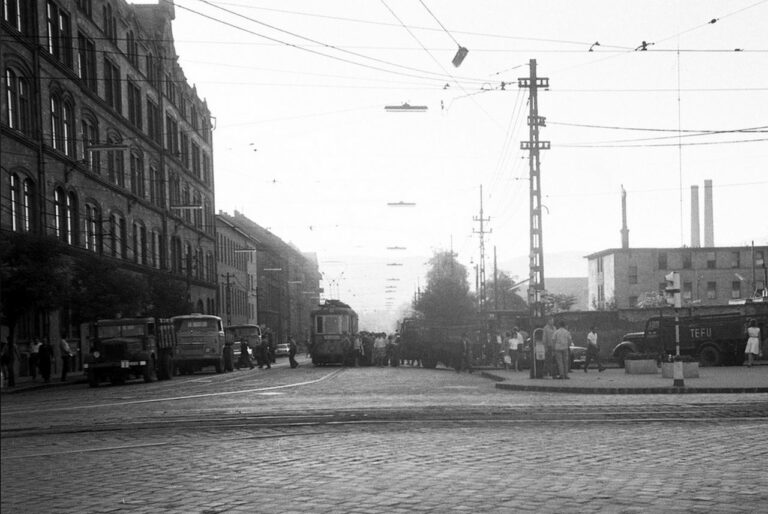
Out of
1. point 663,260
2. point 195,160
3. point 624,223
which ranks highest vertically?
point 195,160

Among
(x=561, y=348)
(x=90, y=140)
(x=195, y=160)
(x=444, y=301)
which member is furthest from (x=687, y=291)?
(x=561, y=348)

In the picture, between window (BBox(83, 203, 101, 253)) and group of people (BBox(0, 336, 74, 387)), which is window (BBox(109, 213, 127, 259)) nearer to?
window (BBox(83, 203, 101, 253))

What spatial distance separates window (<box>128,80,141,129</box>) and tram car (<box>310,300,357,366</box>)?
16.9 meters

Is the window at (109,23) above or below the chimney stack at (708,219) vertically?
above

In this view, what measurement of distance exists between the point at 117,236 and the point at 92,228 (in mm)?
5552

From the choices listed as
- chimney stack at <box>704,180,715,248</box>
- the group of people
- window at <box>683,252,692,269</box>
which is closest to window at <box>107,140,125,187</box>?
the group of people

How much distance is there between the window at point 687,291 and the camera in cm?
9775

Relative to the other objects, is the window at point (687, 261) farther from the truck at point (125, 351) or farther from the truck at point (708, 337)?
the truck at point (125, 351)

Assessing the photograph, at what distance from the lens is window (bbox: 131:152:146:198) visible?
178ft

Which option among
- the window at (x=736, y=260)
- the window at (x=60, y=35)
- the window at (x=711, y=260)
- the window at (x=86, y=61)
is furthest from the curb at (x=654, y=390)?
the window at (x=736, y=260)

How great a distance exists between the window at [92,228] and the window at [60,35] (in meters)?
7.54

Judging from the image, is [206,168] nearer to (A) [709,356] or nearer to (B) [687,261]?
(A) [709,356]

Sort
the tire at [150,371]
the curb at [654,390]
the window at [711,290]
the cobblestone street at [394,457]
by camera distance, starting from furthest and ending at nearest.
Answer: the window at [711,290], the tire at [150,371], the curb at [654,390], the cobblestone street at [394,457]

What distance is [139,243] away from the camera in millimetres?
55219
